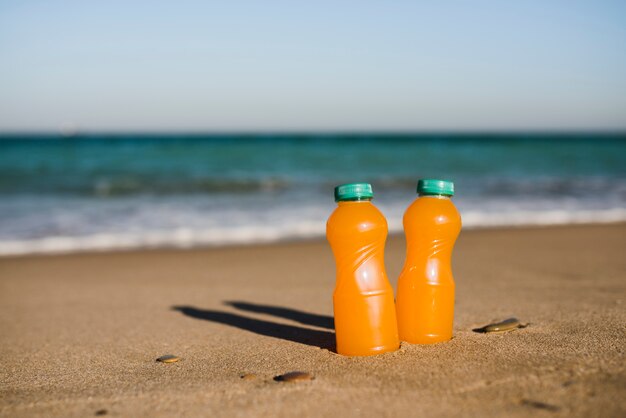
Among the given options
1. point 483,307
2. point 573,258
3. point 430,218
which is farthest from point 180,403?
point 573,258

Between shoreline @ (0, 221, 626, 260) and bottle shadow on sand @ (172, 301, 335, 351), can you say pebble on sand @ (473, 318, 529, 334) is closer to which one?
bottle shadow on sand @ (172, 301, 335, 351)

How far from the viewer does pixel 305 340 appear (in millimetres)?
2861

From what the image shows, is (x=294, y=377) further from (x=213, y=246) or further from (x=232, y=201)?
(x=232, y=201)

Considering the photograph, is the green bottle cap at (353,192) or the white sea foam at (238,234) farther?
the white sea foam at (238,234)

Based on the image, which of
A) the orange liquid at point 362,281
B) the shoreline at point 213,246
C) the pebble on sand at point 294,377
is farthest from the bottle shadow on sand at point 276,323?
the shoreline at point 213,246

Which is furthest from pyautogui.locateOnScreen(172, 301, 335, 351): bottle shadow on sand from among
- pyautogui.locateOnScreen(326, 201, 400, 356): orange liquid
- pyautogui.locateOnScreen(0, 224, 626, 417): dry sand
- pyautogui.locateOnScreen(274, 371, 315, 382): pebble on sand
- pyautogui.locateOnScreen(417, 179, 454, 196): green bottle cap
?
pyautogui.locateOnScreen(417, 179, 454, 196): green bottle cap

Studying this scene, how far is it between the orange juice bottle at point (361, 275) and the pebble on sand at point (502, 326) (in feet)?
1.99

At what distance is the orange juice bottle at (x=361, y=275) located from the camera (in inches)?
91.4

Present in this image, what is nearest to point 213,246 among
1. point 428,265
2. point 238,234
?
point 238,234

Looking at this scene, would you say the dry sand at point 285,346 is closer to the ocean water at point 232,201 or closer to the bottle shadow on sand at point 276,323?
the bottle shadow on sand at point 276,323

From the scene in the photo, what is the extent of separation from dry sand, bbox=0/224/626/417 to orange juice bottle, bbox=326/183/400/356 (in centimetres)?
10

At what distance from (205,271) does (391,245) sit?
7.25ft

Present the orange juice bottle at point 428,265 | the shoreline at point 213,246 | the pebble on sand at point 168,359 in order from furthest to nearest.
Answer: the shoreline at point 213,246, the pebble on sand at point 168,359, the orange juice bottle at point 428,265

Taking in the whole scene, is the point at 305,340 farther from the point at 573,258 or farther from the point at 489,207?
the point at 489,207
